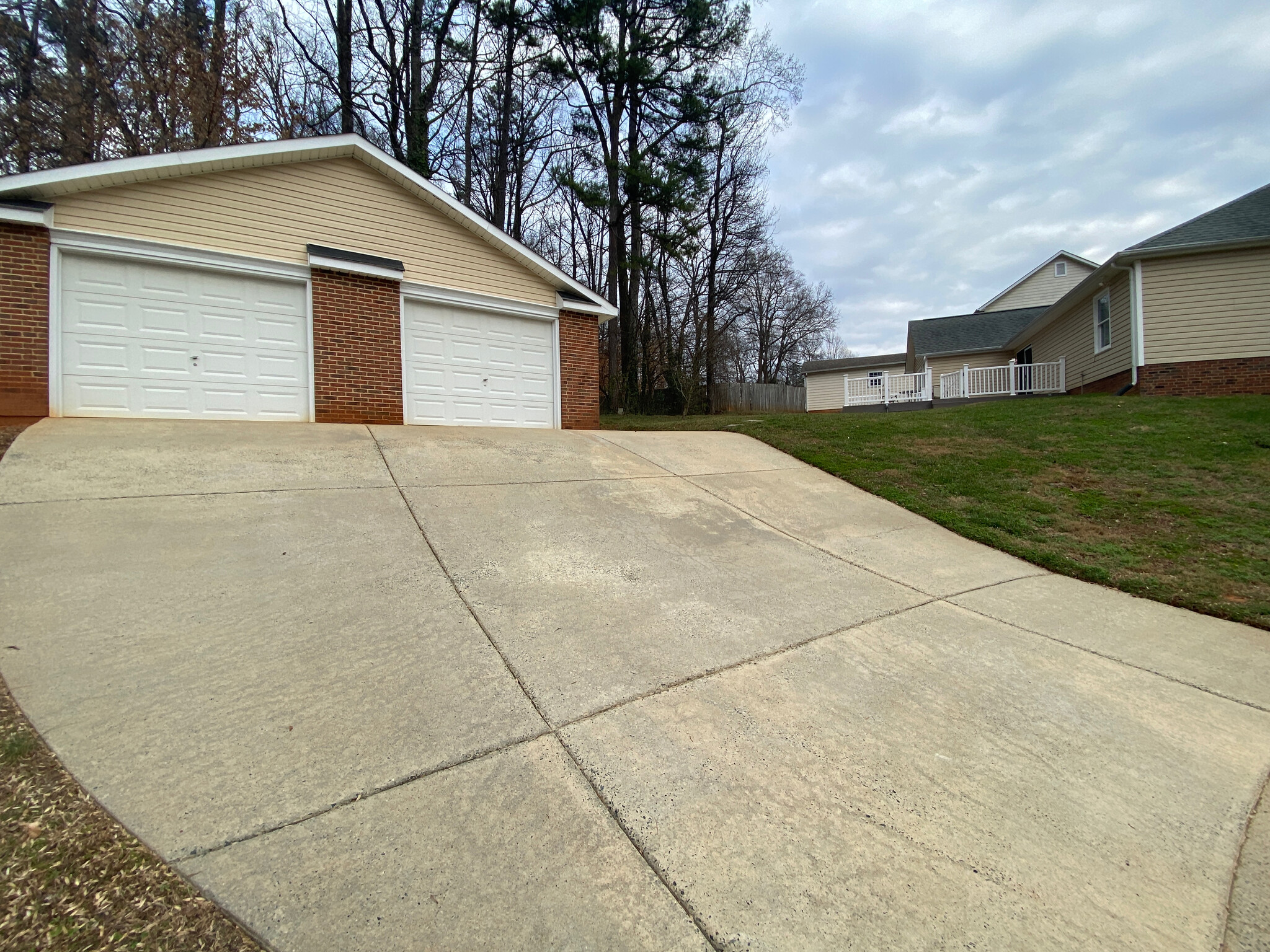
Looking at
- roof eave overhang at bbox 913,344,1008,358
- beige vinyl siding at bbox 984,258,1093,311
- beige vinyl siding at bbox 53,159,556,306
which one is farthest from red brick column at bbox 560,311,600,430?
beige vinyl siding at bbox 984,258,1093,311

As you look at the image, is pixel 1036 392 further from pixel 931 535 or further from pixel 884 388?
pixel 931 535

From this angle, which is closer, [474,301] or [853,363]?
[474,301]

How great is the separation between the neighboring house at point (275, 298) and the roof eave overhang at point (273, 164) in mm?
27

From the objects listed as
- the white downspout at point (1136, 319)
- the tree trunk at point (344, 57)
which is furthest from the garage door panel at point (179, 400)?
the white downspout at point (1136, 319)

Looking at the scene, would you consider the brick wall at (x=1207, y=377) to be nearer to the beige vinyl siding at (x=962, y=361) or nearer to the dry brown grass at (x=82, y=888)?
the beige vinyl siding at (x=962, y=361)

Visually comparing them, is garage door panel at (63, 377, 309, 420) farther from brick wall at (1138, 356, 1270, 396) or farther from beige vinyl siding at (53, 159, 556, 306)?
brick wall at (1138, 356, 1270, 396)

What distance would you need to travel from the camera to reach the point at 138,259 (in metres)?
7.44

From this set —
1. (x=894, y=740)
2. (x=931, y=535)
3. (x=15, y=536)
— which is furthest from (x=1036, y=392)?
(x=15, y=536)

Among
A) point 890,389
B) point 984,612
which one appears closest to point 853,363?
point 890,389

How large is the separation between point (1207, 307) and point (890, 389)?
315 inches

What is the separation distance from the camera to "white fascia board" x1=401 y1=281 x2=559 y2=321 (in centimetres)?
941

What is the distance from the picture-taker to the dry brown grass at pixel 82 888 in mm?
1475

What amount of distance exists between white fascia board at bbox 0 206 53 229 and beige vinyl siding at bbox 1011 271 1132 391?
20174 millimetres

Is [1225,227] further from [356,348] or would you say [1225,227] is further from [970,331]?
[356,348]
